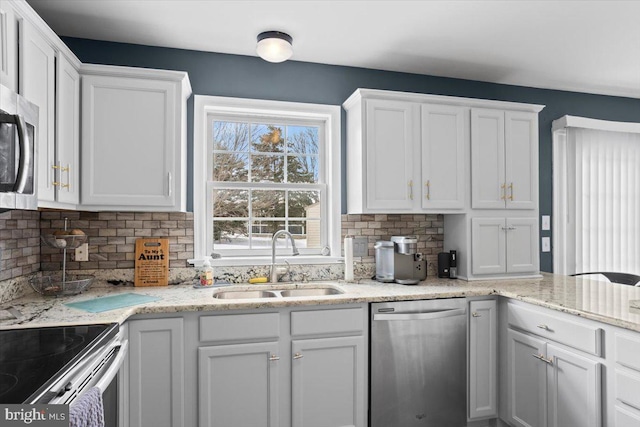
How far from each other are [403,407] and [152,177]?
6.58 ft

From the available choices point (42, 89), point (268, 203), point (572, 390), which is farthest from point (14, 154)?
point (572, 390)

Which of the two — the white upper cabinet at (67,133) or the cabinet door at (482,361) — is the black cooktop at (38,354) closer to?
the white upper cabinet at (67,133)

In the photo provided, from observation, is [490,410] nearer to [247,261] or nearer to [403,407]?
[403,407]

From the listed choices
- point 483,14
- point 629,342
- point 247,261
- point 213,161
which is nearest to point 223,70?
point 213,161

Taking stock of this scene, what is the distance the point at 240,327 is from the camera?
6.96 ft

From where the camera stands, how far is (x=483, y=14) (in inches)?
89.0

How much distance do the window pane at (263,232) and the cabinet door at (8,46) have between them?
1.62 m

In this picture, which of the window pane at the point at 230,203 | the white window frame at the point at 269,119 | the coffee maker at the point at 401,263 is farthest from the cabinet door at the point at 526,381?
the window pane at the point at 230,203

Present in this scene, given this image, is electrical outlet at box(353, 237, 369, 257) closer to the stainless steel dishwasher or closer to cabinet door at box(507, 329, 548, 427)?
the stainless steel dishwasher

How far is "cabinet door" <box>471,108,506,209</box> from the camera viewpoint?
9.43 ft

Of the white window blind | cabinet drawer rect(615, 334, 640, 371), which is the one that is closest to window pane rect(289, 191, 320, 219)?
cabinet drawer rect(615, 334, 640, 371)

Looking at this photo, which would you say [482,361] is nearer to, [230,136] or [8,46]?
[230,136]

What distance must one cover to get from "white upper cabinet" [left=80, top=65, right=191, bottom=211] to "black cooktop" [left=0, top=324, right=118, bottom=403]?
89 centimetres

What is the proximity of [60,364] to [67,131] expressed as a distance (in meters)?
1.38
